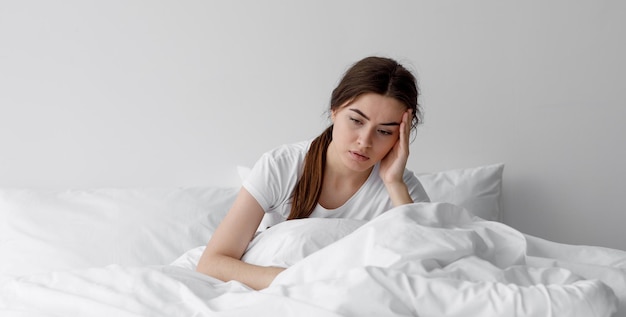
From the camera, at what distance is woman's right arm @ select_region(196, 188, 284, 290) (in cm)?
191

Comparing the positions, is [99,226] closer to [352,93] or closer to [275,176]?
[275,176]

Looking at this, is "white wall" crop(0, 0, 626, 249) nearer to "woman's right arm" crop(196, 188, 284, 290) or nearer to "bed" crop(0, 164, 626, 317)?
"bed" crop(0, 164, 626, 317)

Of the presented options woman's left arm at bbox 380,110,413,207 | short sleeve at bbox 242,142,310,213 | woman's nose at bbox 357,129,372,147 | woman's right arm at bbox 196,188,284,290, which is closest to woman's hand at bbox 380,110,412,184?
woman's left arm at bbox 380,110,413,207

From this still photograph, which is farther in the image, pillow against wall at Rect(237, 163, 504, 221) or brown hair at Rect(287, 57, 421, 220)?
pillow against wall at Rect(237, 163, 504, 221)

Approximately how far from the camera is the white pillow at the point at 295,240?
76.9 inches

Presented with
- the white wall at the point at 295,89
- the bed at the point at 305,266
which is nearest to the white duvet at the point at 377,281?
the bed at the point at 305,266

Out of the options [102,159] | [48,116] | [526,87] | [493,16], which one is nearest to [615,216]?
[526,87]

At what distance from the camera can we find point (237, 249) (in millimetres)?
2076

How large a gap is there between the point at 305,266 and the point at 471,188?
1.29 meters

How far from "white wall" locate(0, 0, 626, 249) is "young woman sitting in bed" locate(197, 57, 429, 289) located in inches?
19.2

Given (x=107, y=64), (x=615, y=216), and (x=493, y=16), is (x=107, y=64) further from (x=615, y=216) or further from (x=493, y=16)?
(x=615, y=216)

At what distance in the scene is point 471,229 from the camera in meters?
1.91

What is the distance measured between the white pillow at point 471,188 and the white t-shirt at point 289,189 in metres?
0.37

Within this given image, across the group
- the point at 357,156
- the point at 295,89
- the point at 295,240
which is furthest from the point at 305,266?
the point at 295,89
